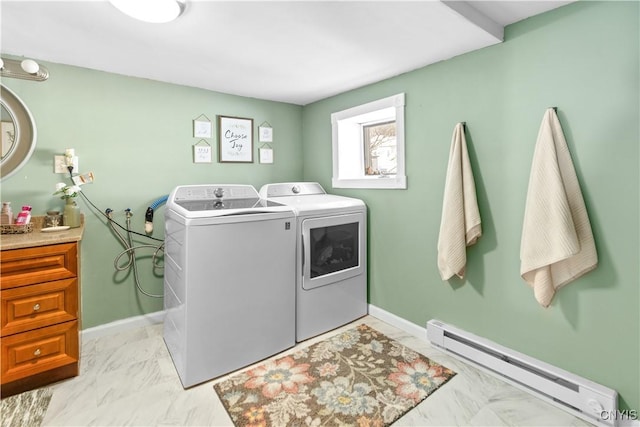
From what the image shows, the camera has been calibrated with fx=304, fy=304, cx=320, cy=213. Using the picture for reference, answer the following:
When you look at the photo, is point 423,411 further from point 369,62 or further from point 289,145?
point 289,145

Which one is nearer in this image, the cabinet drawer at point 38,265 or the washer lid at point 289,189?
the cabinet drawer at point 38,265

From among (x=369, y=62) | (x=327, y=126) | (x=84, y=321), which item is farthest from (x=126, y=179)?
(x=369, y=62)

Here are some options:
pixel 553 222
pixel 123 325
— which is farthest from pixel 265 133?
pixel 553 222

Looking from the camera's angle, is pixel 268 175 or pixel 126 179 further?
pixel 268 175

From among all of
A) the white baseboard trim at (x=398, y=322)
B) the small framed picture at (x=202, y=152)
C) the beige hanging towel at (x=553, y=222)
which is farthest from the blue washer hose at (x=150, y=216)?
the beige hanging towel at (x=553, y=222)

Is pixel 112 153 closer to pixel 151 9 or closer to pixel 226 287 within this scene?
pixel 151 9

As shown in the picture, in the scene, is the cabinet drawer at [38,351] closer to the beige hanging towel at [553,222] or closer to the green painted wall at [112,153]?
the green painted wall at [112,153]

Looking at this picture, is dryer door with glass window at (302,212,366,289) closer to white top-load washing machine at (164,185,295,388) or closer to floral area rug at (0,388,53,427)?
white top-load washing machine at (164,185,295,388)

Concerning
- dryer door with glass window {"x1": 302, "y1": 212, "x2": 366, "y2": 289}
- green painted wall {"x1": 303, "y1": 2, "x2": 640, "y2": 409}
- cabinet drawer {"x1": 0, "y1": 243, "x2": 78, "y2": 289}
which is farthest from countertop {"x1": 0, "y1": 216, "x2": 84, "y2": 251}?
green painted wall {"x1": 303, "y1": 2, "x2": 640, "y2": 409}

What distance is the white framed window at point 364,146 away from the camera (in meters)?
2.64

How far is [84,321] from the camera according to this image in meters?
2.25

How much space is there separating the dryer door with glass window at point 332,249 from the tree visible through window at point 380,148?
560 millimetres

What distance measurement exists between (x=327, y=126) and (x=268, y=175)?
769 millimetres

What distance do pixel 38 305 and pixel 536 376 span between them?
8.95 feet
